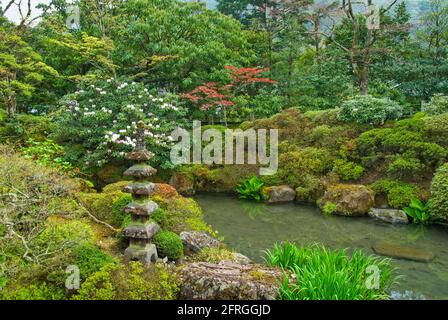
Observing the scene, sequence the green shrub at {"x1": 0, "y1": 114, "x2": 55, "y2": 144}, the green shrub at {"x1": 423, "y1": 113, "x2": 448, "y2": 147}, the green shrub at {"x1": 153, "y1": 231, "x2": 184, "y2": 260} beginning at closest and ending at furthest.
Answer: the green shrub at {"x1": 153, "y1": 231, "x2": 184, "y2": 260} < the green shrub at {"x1": 423, "y1": 113, "x2": 448, "y2": 147} < the green shrub at {"x1": 0, "y1": 114, "x2": 55, "y2": 144}

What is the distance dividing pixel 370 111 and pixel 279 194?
3.78 meters

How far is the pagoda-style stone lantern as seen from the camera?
5.68 m

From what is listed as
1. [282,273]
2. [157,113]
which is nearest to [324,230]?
[282,273]

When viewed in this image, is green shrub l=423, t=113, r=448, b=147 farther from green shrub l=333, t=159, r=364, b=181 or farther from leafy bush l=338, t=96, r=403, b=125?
green shrub l=333, t=159, r=364, b=181

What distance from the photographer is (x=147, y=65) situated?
604 inches

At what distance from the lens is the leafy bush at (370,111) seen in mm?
11844

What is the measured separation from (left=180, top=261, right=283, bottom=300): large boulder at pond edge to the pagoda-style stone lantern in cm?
82

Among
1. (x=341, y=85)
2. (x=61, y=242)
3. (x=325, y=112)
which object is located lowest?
(x=61, y=242)

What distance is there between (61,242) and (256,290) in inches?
96.5

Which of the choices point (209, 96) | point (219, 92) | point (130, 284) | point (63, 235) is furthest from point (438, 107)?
point (63, 235)

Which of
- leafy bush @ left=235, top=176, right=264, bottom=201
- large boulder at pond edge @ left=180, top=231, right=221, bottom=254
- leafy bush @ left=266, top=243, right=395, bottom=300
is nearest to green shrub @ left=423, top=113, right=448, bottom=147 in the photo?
leafy bush @ left=235, top=176, right=264, bottom=201

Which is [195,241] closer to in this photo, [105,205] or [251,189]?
[105,205]

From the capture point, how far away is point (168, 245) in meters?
5.98
